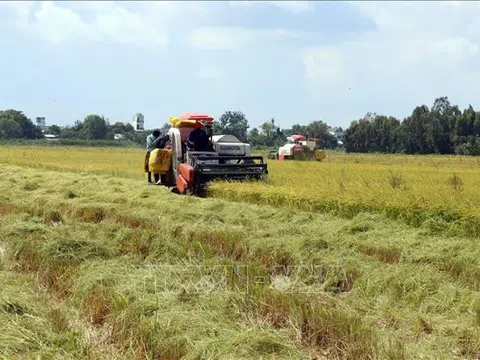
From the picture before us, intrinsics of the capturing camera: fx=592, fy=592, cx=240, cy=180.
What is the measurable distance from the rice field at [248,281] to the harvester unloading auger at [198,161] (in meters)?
2.66

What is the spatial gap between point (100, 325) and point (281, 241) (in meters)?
3.68

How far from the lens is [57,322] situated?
4.55 metres

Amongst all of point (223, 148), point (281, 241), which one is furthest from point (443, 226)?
point (223, 148)

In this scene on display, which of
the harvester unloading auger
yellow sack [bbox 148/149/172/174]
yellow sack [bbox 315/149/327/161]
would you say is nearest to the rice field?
the harvester unloading auger

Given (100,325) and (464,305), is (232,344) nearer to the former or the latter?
(100,325)

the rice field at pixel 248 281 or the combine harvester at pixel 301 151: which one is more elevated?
the combine harvester at pixel 301 151

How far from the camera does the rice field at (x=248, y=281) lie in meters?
4.23

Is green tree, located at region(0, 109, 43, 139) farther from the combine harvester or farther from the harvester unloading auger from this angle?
Result: the harvester unloading auger

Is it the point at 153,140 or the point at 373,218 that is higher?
the point at 153,140

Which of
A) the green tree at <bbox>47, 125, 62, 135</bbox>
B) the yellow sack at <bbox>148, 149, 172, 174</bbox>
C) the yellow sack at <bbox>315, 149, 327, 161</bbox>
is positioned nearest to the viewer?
the yellow sack at <bbox>148, 149, 172, 174</bbox>

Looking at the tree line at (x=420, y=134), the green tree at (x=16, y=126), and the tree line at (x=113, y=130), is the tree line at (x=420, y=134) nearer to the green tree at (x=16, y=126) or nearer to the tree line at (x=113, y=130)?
the tree line at (x=113, y=130)

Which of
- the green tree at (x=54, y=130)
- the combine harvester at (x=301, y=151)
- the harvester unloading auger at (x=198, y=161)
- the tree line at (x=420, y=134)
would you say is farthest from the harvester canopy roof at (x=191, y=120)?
the green tree at (x=54, y=130)

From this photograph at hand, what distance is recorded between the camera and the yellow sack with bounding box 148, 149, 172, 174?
15415 mm

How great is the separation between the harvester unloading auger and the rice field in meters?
2.66
